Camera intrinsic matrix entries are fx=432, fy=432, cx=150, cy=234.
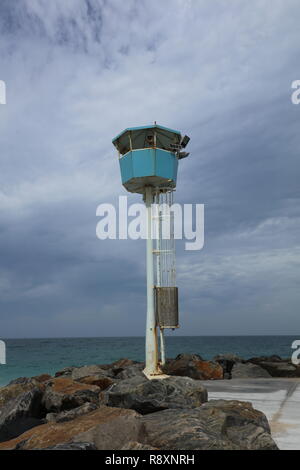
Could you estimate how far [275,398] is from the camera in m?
11.8

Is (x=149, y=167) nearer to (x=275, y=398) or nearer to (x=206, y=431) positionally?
(x=275, y=398)

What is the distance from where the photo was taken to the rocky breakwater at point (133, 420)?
5.94m

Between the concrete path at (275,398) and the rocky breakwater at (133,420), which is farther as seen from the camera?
the concrete path at (275,398)

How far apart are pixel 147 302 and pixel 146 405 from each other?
7.12 meters

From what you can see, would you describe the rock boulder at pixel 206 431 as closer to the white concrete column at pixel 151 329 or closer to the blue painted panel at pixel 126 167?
the white concrete column at pixel 151 329

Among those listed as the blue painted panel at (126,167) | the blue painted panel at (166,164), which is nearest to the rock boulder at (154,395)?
the blue painted panel at (166,164)

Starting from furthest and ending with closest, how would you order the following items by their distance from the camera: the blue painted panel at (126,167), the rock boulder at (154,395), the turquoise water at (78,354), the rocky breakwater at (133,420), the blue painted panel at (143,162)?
the turquoise water at (78,354), the blue painted panel at (126,167), the blue painted panel at (143,162), the rock boulder at (154,395), the rocky breakwater at (133,420)

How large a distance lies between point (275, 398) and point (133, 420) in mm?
6991

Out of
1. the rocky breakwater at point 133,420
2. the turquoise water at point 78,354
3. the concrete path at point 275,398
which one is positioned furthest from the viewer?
the turquoise water at point 78,354

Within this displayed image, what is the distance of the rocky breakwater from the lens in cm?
594

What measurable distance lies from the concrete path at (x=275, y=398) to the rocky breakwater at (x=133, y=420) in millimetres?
499

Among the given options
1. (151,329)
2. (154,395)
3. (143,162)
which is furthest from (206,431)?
(143,162)
